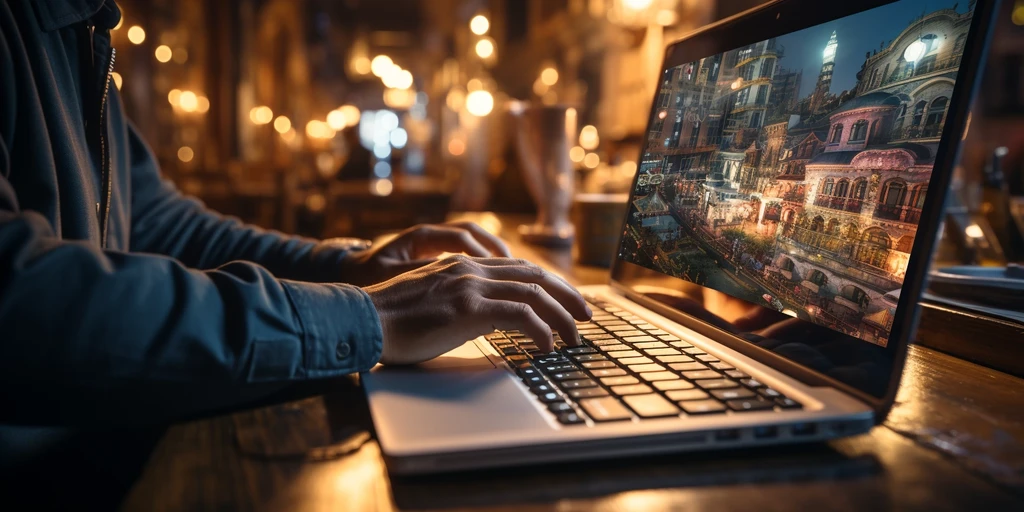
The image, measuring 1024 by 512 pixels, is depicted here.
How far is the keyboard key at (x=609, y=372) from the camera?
1.63ft

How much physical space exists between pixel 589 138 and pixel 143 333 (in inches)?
169

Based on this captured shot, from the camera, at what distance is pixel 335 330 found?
50 centimetres

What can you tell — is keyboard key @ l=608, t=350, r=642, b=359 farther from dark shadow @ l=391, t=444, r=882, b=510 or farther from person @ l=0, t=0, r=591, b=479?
dark shadow @ l=391, t=444, r=882, b=510

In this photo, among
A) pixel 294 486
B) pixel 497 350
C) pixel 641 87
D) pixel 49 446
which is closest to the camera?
pixel 294 486

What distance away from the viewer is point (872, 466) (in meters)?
0.41

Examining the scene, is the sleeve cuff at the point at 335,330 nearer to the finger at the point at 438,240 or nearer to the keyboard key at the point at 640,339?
the keyboard key at the point at 640,339

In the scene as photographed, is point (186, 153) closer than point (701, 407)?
No

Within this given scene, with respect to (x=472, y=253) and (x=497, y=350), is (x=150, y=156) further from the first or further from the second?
(x=497, y=350)

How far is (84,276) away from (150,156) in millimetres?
730

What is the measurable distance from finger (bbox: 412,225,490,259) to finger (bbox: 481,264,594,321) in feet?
0.89

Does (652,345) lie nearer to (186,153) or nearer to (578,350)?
(578,350)

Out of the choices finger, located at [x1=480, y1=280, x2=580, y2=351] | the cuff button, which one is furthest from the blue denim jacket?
finger, located at [x1=480, y1=280, x2=580, y2=351]

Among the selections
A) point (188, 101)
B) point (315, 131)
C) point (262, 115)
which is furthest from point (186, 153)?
point (315, 131)

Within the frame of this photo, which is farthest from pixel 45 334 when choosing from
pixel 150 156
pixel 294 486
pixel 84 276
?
pixel 150 156
